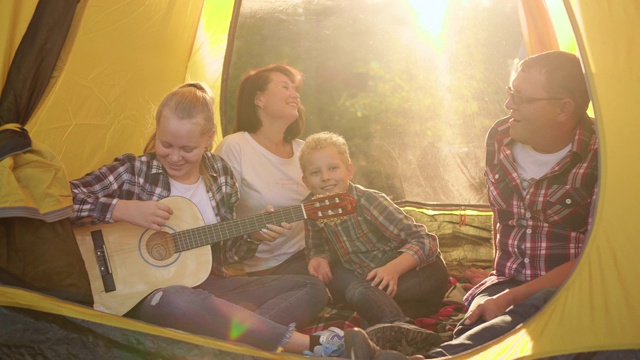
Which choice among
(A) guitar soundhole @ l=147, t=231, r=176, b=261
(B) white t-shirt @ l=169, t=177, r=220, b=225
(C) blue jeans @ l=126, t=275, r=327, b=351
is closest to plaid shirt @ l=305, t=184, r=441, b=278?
(C) blue jeans @ l=126, t=275, r=327, b=351

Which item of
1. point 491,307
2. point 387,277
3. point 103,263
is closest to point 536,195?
point 491,307

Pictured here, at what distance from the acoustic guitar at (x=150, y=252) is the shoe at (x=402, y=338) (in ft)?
1.55

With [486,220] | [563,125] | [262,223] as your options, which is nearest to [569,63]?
[563,125]

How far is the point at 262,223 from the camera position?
246 centimetres

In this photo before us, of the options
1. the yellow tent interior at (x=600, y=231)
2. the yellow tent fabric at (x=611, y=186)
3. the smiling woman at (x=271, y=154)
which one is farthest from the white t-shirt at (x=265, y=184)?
the yellow tent fabric at (x=611, y=186)

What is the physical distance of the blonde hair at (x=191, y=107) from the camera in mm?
2516

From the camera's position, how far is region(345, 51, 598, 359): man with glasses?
236cm

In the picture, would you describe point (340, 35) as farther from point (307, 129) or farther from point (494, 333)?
point (494, 333)

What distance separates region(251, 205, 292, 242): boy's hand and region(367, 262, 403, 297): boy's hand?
32 centimetres

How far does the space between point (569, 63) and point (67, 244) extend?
160 centimetres

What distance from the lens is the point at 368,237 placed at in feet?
8.38

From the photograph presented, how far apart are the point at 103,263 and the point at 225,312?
40 cm

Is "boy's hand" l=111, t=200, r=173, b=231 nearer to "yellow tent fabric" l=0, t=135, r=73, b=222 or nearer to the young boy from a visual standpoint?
"yellow tent fabric" l=0, t=135, r=73, b=222

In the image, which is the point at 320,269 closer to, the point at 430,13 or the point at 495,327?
the point at 495,327
